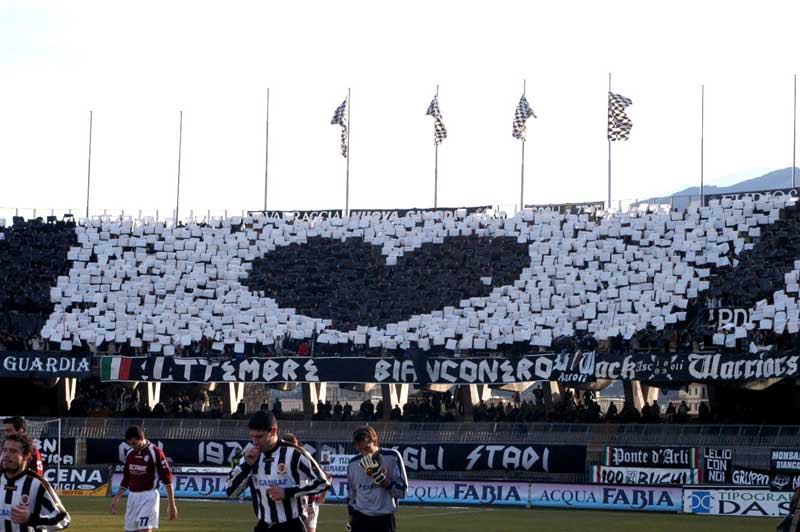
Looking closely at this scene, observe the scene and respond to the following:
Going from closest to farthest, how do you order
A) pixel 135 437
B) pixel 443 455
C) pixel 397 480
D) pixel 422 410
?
pixel 397 480
pixel 135 437
pixel 443 455
pixel 422 410

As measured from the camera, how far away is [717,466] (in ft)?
134

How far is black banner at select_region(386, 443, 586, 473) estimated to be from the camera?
4344cm

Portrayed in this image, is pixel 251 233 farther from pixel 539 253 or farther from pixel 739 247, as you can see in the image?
pixel 739 247

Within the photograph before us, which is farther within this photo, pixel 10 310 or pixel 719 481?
pixel 10 310

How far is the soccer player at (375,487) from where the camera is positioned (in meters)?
16.4

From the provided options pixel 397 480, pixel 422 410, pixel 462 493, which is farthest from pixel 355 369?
pixel 397 480

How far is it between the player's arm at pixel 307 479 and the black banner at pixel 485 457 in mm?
29233

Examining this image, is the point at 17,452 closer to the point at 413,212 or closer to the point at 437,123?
the point at 413,212

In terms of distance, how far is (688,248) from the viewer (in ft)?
168

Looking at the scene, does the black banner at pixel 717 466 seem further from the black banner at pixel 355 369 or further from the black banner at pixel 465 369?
the black banner at pixel 355 369

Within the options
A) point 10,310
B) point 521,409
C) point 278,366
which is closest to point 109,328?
point 10,310

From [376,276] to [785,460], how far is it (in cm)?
2057

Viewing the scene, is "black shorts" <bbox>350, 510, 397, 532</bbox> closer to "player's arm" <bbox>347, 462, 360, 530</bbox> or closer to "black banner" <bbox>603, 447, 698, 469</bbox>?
"player's arm" <bbox>347, 462, 360, 530</bbox>

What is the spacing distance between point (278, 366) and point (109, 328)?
799cm
